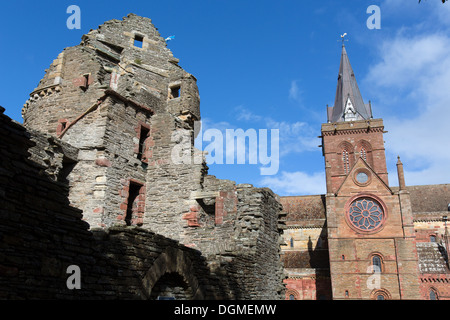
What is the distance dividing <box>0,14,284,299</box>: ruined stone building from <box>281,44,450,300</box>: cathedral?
70.6 ft

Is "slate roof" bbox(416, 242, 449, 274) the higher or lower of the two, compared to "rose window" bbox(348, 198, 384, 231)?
lower

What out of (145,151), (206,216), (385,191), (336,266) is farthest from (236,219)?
(385,191)

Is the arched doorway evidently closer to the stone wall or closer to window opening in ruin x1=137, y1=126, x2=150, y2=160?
the stone wall

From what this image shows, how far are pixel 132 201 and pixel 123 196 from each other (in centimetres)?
80

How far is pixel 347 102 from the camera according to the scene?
194 ft

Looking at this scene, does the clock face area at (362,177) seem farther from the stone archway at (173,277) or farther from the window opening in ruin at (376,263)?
the stone archway at (173,277)

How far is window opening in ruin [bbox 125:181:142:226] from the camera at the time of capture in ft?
43.5

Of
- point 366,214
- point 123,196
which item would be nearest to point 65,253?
point 123,196

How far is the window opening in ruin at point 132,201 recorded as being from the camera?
13.3 meters

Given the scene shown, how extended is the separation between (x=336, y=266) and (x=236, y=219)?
100.0 feet

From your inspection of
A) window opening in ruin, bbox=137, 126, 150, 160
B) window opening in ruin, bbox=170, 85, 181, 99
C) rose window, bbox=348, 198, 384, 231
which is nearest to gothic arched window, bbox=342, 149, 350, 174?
rose window, bbox=348, 198, 384, 231

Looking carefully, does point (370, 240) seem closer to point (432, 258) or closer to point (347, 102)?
point (432, 258)

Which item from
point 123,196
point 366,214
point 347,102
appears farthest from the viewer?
point 347,102

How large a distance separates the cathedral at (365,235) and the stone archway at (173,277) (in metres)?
26.7
